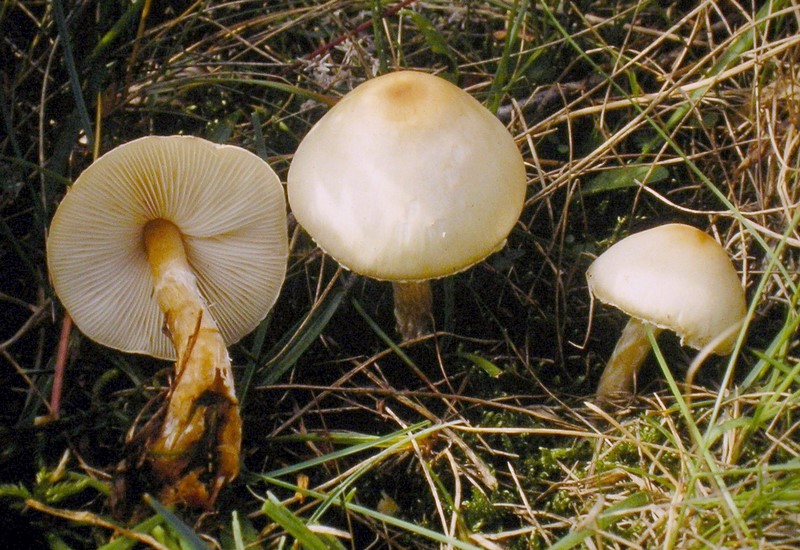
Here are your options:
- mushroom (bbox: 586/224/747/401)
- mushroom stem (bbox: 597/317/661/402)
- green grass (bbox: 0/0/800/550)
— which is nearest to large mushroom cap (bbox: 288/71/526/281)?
mushroom (bbox: 586/224/747/401)

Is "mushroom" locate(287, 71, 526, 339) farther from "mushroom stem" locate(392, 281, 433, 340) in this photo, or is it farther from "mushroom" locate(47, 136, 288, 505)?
"mushroom stem" locate(392, 281, 433, 340)

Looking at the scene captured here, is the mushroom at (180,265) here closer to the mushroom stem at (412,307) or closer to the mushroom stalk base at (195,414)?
the mushroom stalk base at (195,414)

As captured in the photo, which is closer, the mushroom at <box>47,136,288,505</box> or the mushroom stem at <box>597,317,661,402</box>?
the mushroom at <box>47,136,288,505</box>

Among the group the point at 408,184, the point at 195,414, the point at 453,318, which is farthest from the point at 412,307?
the point at 195,414

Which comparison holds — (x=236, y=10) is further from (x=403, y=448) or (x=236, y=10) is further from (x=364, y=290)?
(x=403, y=448)

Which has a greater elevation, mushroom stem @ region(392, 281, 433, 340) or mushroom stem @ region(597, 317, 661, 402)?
mushroom stem @ region(392, 281, 433, 340)

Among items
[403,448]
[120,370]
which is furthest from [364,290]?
[120,370]

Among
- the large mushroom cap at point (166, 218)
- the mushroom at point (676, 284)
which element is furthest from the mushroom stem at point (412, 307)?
the mushroom at point (676, 284)
